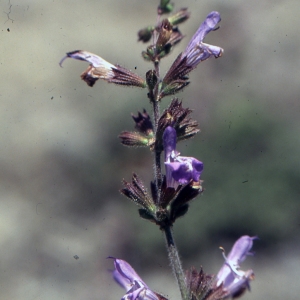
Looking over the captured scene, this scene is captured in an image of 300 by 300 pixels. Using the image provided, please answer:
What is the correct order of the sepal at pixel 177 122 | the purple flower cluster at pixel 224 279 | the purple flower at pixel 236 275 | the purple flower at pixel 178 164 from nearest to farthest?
the purple flower at pixel 178 164, the sepal at pixel 177 122, the purple flower cluster at pixel 224 279, the purple flower at pixel 236 275

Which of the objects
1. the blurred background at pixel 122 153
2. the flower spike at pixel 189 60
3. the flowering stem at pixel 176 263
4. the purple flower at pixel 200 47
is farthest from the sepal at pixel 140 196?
the blurred background at pixel 122 153

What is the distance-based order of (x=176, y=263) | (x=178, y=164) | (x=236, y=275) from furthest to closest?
(x=236, y=275)
(x=176, y=263)
(x=178, y=164)

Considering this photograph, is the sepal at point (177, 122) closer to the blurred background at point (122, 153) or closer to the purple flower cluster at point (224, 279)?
the purple flower cluster at point (224, 279)

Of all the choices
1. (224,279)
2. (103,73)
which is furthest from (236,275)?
(103,73)

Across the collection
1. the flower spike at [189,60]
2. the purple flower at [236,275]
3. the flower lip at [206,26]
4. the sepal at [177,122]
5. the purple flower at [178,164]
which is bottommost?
the purple flower at [236,275]

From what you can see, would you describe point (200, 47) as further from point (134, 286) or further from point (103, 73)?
point (134, 286)

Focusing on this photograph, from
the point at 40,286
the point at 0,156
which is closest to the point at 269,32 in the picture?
the point at 0,156

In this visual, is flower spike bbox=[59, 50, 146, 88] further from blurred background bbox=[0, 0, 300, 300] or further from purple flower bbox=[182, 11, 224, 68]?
blurred background bbox=[0, 0, 300, 300]
